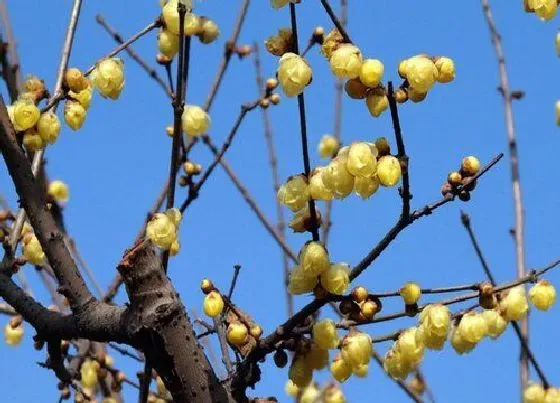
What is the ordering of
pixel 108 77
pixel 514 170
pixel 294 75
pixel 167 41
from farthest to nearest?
pixel 514 170 → pixel 167 41 → pixel 108 77 → pixel 294 75

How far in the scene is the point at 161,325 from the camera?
209 cm

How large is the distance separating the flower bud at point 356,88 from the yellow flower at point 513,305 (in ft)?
2.10

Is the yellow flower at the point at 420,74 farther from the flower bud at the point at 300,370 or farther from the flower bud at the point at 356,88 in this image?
the flower bud at the point at 300,370

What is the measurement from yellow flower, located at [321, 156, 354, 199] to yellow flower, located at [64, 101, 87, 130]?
74 centimetres

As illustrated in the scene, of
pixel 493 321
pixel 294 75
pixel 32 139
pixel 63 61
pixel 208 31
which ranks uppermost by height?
pixel 208 31

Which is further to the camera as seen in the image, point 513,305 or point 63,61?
point 63,61

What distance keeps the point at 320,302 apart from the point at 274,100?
2.00m

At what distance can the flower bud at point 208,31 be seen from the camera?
303cm

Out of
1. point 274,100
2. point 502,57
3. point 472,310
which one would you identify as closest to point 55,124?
point 472,310

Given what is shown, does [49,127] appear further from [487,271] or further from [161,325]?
[487,271]

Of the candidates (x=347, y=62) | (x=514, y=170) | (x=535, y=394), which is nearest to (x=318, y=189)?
(x=347, y=62)

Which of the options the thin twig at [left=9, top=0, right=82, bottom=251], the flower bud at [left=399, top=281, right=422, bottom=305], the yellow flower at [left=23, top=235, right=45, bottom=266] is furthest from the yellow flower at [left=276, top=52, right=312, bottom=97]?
the yellow flower at [left=23, top=235, right=45, bottom=266]

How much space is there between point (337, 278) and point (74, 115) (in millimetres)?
843

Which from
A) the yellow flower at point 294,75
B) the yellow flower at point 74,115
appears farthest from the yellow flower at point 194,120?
the yellow flower at point 294,75
